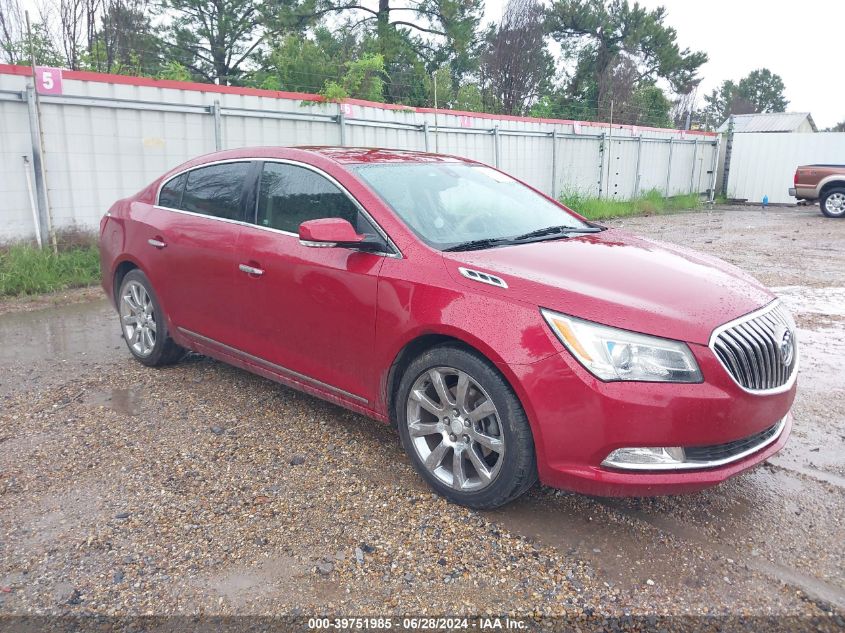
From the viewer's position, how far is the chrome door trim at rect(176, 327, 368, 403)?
3567 millimetres

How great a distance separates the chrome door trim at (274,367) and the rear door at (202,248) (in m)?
0.02

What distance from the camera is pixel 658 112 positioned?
31.5m

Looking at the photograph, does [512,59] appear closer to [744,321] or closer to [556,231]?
[556,231]

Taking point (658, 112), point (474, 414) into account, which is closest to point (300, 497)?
point (474, 414)

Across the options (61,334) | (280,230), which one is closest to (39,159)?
(61,334)

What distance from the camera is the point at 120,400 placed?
446cm

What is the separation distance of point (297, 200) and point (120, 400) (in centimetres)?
187

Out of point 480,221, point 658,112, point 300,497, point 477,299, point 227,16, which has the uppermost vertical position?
point 227,16

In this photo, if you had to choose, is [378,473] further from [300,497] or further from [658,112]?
[658,112]

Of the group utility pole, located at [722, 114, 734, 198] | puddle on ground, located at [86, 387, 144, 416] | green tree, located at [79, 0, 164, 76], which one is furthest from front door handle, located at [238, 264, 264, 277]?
utility pole, located at [722, 114, 734, 198]

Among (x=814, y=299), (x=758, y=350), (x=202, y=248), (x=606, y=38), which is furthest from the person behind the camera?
(x=606, y=38)

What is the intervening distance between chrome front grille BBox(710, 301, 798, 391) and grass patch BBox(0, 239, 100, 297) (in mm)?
7432

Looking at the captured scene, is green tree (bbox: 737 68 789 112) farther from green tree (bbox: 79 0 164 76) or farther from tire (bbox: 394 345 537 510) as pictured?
tire (bbox: 394 345 537 510)

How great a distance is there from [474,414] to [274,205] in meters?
1.84
